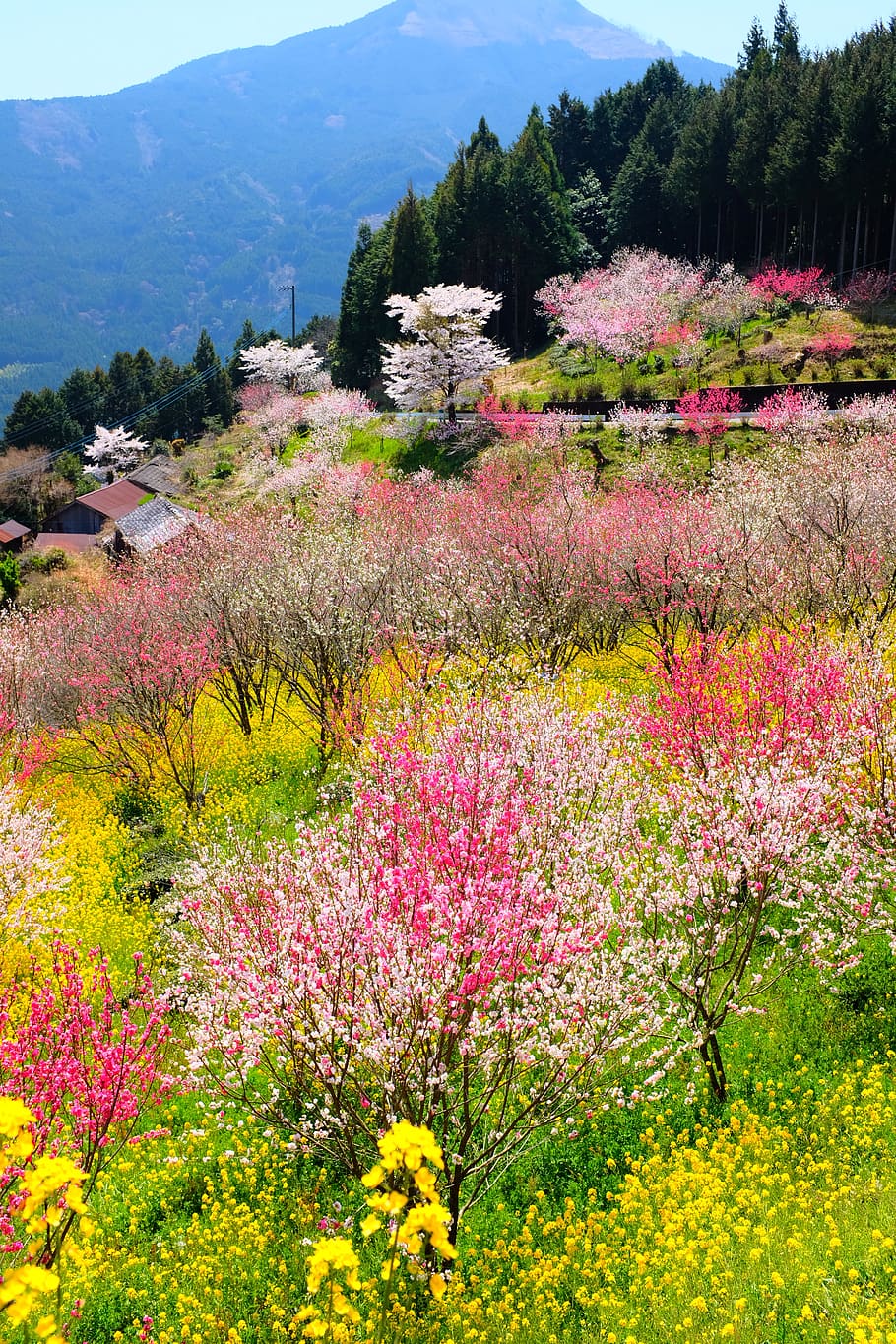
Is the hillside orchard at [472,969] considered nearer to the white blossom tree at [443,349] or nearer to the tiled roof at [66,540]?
the white blossom tree at [443,349]

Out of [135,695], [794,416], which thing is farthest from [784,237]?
[135,695]

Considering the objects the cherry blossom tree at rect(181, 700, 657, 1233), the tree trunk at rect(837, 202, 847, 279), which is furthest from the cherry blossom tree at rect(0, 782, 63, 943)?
the tree trunk at rect(837, 202, 847, 279)

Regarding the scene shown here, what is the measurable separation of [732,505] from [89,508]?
5526cm

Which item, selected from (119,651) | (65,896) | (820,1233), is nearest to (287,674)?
(119,651)

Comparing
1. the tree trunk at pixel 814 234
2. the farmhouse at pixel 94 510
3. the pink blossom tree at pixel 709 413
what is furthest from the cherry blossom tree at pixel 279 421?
the tree trunk at pixel 814 234

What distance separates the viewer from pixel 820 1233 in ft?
22.1

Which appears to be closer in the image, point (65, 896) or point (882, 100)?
point (65, 896)

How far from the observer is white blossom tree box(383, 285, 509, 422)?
4466 centimetres

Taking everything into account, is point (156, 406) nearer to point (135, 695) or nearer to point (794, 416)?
point (794, 416)

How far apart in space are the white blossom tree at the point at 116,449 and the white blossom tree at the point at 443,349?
41360mm

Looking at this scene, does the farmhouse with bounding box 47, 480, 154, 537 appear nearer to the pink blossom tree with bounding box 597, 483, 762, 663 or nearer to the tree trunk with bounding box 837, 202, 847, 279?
the tree trunk with bounding box 837, 202, 847, 279

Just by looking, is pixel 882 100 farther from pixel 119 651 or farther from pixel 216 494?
pixel 119 651

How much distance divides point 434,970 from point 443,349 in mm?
42477

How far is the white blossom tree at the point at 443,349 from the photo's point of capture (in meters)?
44.7
